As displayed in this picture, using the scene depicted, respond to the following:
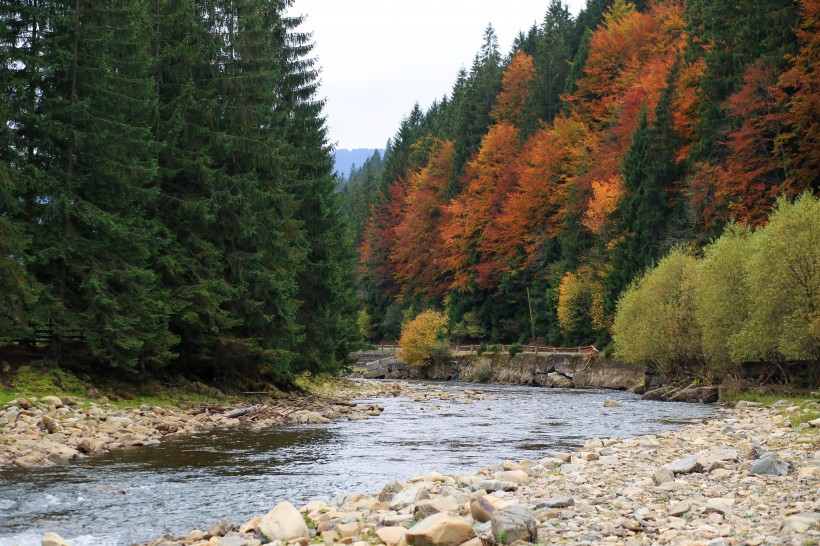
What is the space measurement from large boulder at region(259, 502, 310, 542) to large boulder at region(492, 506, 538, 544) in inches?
94.8

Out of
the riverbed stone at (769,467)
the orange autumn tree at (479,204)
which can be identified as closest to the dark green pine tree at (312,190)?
the riverbed stone at (769,467)

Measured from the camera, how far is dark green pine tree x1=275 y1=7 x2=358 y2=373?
116 feet

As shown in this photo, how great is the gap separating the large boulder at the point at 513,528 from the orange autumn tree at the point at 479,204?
6459cm

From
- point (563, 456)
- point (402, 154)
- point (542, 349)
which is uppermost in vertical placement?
point (402, 154)

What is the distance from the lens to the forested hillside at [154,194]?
2100 cm

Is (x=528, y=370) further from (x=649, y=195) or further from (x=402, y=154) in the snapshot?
(x=402, y=154)

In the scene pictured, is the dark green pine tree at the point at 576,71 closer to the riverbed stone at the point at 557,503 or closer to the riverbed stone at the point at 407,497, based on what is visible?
the riverbed stone at the point at 407,497

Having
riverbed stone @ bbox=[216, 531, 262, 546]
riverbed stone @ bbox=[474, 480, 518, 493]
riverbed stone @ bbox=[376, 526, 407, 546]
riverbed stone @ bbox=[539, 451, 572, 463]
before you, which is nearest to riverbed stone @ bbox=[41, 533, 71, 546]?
riverbed stone @ bbox=[216, 531, 262, 546]

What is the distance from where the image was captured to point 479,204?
7556 centimetres

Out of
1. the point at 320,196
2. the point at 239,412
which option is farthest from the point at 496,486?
the point at 320,196

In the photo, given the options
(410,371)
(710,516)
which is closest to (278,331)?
(710,516)

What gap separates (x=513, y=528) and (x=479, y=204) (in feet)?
224

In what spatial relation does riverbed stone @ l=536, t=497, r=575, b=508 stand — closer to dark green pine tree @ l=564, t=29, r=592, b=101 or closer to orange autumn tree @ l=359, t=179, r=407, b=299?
dark green pine tree @ l=564, t=29, r=592, b=101

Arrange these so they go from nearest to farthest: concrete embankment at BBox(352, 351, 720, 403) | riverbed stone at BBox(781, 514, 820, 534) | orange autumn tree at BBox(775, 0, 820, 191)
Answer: riverbed stone at BBox(781, 514, 820, 534) → orange autumn tree at BBox(775, 0, 820, 191) → concrete embankment at BBox(352, 351, 720, 403)
